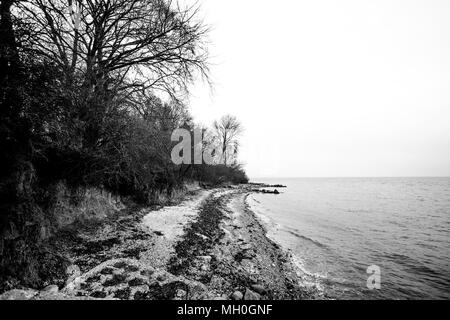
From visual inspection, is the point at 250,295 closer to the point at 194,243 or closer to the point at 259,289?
the point at 259,289

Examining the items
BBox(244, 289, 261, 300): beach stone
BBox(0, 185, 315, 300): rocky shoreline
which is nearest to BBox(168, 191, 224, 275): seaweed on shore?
BBox(0, 185, 315, 300): rocky shoreline

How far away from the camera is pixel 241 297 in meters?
3.73

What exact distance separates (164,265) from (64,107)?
160 inches

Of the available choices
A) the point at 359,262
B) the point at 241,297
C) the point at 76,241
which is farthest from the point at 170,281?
the point at 359,262

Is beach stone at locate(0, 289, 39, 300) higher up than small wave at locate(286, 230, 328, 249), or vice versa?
beach stone at locate(0, 289, 39, 300)

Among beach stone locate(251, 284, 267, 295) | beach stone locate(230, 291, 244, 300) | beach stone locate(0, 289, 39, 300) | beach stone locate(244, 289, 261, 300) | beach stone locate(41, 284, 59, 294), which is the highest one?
beach stone locate(0, 289, 39, 300)

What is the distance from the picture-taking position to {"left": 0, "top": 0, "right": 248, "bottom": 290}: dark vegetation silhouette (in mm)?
3156

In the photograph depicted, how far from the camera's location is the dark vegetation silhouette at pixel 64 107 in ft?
10.4

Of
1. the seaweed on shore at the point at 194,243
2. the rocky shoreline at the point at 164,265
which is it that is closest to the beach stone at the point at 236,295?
the rocky shoreline at the point at 164,265

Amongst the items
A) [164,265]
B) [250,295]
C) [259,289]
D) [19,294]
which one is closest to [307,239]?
[259,289]

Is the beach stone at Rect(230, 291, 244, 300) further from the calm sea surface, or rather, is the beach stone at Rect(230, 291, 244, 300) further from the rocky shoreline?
the calm sea surface

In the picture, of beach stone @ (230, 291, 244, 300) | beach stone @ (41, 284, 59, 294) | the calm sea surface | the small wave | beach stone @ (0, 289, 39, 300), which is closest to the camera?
beach stone @ (0, 289, 39, 300)

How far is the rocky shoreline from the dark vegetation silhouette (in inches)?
26.0
